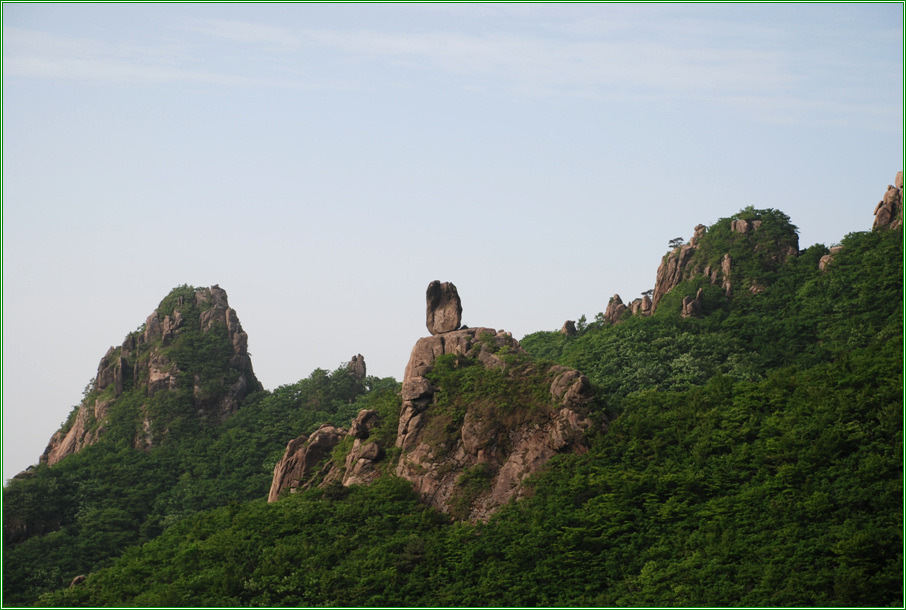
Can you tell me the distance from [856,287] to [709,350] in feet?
26.4

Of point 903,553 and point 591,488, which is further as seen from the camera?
point 591,488

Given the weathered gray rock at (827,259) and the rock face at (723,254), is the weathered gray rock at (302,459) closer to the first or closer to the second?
the rock face at (723,254)

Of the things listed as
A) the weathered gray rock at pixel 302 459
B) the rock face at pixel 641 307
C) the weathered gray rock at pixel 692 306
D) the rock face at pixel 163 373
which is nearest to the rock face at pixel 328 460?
the weathered gray rock at pixel 302 459

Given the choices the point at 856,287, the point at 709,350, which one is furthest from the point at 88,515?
the point at 856,287

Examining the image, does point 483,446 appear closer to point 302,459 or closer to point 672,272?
point 302,459

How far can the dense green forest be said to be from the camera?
33.8 m

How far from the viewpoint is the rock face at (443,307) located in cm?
4747

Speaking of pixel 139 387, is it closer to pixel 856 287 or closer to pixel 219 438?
pixel 219 438

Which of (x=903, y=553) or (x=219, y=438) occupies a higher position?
(x=219, y=438)

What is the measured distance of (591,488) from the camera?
1547 inches

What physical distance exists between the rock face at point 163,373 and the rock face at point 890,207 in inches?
1462

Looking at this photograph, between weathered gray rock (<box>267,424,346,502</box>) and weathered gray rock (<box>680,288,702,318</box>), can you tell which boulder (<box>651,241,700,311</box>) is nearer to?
weathered gray rock (<box>680,288,702,318</box>)

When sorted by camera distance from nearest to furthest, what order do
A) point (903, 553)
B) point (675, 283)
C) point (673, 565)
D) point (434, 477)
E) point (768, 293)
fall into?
point (903, 553) < point (673, 565) < point (434, 477) < point (768, 293) < point (675, 283)

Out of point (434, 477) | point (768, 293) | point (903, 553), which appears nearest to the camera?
point (903, 553)
